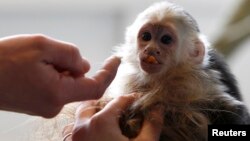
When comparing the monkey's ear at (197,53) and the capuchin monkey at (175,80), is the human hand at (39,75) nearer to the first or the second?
the capuchin monkey at (175,80)

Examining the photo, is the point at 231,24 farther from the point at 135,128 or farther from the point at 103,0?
the point at 103,0

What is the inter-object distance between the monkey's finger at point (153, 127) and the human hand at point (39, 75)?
19 centimetres

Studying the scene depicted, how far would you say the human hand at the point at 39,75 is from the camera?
803 mm

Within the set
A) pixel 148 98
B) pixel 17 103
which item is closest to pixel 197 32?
pixel 148 98

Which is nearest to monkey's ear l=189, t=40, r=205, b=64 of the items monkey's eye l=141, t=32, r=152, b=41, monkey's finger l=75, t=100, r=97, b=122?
monkey's eye l=141, t=32, r=152, b=41

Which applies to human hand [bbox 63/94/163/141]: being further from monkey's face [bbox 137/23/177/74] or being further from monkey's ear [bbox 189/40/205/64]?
monkey's ear [bbox 189/40/205/64]

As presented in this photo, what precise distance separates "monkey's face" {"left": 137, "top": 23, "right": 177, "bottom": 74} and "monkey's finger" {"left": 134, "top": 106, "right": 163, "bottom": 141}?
11 cm

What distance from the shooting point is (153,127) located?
1035mm

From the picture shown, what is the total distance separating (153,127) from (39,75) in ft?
1.04

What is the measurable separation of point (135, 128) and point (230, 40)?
81 cm

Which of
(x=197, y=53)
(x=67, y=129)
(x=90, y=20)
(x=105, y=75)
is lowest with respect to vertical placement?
(x=67, y=129)

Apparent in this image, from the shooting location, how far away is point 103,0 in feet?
9.22

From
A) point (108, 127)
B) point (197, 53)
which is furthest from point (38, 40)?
point (197, 53)

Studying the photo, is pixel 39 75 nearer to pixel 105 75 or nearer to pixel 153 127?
pixel 105 75
